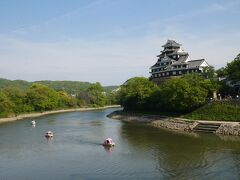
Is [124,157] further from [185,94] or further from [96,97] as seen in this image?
[96,97]

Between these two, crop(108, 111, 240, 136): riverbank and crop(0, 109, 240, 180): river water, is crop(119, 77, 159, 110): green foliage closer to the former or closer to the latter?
crop(108, 111, 240, 136): riverbank

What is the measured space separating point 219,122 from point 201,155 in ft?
40.0

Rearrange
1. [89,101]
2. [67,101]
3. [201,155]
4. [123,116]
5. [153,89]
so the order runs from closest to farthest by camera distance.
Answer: [201,155]
[153,89]
[123,116]
[67,101]
[89,101]

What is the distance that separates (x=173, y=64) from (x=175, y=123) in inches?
861

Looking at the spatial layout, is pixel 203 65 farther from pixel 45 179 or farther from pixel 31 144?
pixel 45 179

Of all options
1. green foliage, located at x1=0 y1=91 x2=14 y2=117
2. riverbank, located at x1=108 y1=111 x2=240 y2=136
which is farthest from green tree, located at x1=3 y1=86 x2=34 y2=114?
riverbank, located at x1=108 y1=111 x2=240 y2=136

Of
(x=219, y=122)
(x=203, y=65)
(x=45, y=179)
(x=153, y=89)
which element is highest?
(x=203, y=65)

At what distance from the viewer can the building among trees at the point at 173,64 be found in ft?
201

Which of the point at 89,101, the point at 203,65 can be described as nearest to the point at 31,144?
the point at 203,65

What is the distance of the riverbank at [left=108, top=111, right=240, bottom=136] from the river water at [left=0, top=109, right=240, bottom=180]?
1.99m

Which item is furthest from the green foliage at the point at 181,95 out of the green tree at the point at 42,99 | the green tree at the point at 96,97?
the green tree at the point at 96,97

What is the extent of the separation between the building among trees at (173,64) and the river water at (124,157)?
24.0 meters

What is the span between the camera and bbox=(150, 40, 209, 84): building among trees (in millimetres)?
61328

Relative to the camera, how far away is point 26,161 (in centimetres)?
2798
